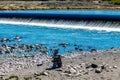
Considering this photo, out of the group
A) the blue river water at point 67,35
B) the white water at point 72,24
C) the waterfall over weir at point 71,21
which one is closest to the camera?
the blue river water at point 67,35

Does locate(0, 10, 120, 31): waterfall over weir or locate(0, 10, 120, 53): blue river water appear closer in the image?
locate(0, 10, 120, 53): blue river water

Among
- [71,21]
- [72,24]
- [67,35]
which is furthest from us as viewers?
[71,21]

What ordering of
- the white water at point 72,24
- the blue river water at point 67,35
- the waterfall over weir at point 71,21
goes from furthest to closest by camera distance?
the waterfall over weir at point 71,21
the white water at point 72,24
the blue river water at point 67,35

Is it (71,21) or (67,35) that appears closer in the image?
(67,35)

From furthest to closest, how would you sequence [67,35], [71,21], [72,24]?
[71,21] < [72,24] < [67,35]

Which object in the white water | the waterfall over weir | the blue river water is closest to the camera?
the blue river water

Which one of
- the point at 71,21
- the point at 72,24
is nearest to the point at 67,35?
the point at 72,24

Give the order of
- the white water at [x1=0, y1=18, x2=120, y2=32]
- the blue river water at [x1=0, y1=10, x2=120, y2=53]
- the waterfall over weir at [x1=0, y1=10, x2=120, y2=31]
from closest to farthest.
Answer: the blue river water at [x1=0, y1=10, x2=120, y2=53]
the white water at [x1=0, y1=18, x2=120, y2=32]
the waterfall over weir at [x1=0, y1=10, x2=120, y2=31]

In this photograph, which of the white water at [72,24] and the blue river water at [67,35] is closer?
the blue river water at [67,35]

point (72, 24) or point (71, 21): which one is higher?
point (71, 21)

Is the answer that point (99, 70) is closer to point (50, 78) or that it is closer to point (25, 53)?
point (50, 78)

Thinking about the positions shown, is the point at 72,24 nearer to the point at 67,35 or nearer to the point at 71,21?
the point at 71,21

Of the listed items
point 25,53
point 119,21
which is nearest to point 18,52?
point 25,53

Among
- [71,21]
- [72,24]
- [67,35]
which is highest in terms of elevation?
[67,35]
